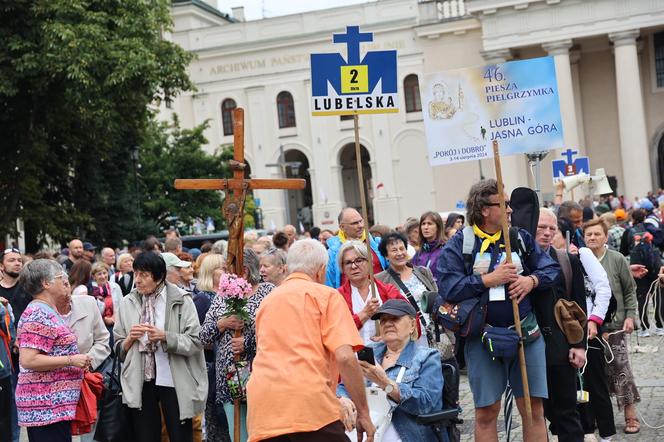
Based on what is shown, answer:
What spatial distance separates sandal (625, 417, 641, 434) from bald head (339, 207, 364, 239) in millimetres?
3113

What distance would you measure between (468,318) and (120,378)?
2942 mm

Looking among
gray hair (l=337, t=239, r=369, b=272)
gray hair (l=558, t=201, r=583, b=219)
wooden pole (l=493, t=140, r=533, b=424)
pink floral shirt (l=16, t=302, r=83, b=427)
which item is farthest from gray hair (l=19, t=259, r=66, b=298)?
gray hair (l=558, t=201, r=583, b=219)

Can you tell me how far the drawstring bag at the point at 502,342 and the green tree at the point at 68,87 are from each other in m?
19.2

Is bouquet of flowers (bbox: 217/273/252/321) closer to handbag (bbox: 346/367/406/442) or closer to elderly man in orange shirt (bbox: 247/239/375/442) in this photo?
handbag (bbox: 346/367/406/442)

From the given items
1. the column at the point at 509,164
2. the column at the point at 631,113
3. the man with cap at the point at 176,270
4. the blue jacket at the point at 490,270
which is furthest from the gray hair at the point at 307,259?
the column at the point at 631,113

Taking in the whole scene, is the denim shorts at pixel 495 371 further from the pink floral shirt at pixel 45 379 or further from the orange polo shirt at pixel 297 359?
the pink floral shirt at pixel 45 379

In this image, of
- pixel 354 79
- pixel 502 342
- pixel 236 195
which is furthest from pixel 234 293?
pixel 354 79

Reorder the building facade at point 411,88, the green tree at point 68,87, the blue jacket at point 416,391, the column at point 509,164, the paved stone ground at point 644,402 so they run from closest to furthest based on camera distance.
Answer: the blue jacket at point 416,391 → the paved stone ground at point 644,402 → the green tree at point 68,87 → the building facade at point 411,88 → the column at point 509,164

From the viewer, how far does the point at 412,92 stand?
58.2 m

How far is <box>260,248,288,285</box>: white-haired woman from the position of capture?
25.6ft

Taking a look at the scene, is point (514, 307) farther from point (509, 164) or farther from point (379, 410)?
point (509, 164)

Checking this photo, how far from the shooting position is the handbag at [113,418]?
8.18m

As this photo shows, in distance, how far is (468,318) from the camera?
6.80m

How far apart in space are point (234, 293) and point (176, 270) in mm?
3241
